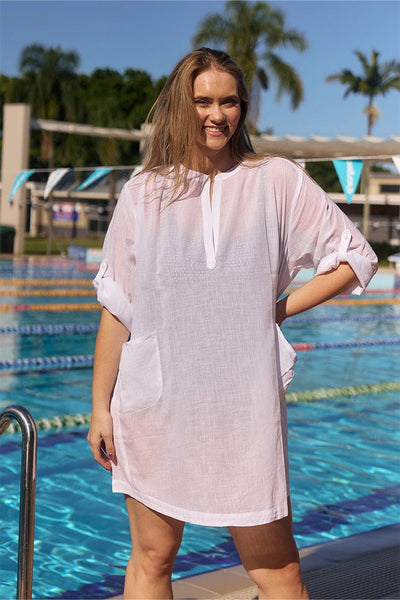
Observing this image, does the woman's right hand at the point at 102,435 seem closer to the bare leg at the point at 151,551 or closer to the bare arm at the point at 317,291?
the bare leg at the point at 151,551

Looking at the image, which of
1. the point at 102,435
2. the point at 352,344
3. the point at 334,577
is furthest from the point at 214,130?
the point at 352,344

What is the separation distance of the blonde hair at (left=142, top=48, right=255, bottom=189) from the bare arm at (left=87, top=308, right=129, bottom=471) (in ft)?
1.18

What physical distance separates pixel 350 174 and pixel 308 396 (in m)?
5.02

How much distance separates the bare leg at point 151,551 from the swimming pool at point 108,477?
1.57m

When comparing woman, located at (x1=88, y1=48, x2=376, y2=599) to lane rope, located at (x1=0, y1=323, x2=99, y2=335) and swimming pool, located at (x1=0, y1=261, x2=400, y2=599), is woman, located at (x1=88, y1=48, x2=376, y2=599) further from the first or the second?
lane rope, located at (x1=0, y1=323, x2=99, y2=335)

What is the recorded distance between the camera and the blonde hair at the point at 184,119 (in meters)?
1.83

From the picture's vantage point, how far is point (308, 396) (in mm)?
7020

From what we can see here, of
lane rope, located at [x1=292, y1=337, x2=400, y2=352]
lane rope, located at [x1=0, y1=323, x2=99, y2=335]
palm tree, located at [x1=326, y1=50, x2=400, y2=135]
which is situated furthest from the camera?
palm tree, located at [x1=326, y1=50, x2=400, y2=135]

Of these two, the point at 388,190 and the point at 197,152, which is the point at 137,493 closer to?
the point at 197,152

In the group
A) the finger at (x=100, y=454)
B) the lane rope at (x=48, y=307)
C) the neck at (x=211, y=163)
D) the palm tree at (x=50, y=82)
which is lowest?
the lane rope at (x=48, y=307)

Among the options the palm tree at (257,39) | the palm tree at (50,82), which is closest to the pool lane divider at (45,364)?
the palm tree at (257,39)

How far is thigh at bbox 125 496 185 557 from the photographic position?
1.80 m

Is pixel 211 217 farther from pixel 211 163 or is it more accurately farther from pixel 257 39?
pixel 257 39

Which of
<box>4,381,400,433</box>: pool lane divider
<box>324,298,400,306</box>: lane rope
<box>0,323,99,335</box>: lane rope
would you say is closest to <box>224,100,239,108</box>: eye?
<box>4,381,400,433</box>: pool lane divider
